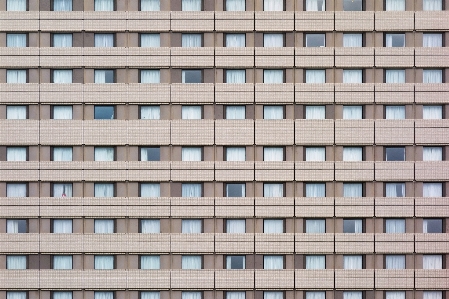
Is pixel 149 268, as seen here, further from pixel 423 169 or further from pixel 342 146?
pixel 423 169

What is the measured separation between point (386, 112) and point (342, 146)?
2555mm

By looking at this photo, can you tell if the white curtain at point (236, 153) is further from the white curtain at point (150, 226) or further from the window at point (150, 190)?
the white curtain at point (150, 226)

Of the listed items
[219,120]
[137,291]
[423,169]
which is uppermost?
[219,120]

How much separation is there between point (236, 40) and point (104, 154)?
25.9 ft

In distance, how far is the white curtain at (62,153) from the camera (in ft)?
70.1

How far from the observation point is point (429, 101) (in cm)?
2112

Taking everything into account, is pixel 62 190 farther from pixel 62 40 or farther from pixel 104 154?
pixel 62 40

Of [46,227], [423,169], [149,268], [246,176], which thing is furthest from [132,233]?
[423,169]

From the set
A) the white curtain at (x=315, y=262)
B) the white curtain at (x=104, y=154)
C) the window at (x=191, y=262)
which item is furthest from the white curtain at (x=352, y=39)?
the window at (x=191, y=262)

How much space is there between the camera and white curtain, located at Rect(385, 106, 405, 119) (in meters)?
21.4

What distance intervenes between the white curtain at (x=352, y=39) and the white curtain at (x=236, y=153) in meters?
6.73

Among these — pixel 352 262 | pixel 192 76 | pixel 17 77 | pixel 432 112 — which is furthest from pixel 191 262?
pixel 432 112

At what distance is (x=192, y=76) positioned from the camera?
21.4 meters

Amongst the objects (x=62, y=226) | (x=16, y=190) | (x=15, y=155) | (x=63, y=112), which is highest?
(x=63, y=112)
